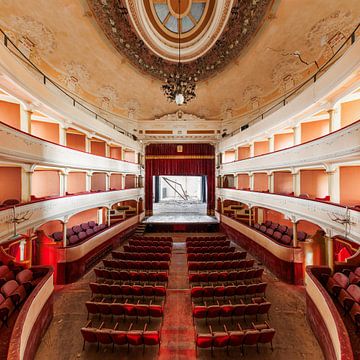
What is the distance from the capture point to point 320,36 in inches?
370

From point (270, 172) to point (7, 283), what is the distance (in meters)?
10.4

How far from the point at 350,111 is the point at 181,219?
11.2 meters

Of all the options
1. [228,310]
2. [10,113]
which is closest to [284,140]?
[228,310]

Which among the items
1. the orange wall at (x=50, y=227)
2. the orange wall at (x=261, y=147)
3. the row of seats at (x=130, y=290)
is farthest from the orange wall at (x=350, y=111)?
the orange wall at (x=50, y=227)

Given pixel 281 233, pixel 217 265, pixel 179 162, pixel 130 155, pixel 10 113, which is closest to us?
pixel 217 265

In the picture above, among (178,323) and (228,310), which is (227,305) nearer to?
(228,310)

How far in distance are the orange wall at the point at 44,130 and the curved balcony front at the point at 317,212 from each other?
10682 mm

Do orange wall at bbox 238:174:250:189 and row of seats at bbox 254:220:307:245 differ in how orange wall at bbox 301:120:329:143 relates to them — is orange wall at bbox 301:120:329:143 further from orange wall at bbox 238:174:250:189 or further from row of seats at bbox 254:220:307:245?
orange wall at bbox 238:174:250:189

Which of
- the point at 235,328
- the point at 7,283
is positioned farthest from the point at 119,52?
the point at 235,328

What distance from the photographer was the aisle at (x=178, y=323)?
4680mm

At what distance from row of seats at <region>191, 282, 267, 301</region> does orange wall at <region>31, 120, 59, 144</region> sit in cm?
961

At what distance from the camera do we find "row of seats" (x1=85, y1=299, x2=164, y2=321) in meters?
5.31

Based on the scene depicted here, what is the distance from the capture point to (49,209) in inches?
285

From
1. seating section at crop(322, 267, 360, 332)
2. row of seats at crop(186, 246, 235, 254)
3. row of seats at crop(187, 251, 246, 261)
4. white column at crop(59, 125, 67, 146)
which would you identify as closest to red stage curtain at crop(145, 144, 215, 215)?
row of seats at crop(186, 246, 235, 254)
